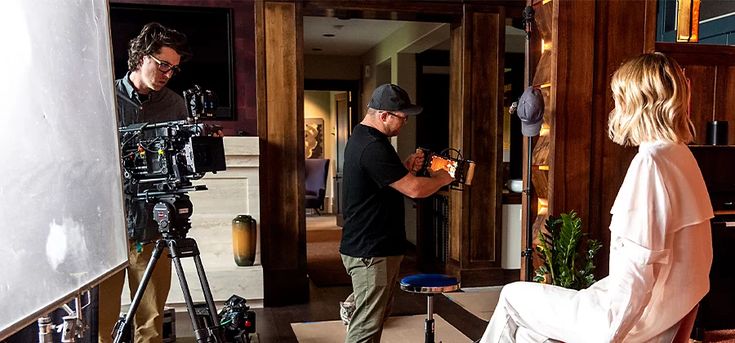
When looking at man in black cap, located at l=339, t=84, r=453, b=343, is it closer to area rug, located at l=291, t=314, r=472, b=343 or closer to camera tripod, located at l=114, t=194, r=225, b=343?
camera tripod, located at l=114, t=194, r=225, b=343

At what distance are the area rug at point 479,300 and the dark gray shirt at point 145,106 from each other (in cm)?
242

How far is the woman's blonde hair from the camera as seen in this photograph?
1.55 m

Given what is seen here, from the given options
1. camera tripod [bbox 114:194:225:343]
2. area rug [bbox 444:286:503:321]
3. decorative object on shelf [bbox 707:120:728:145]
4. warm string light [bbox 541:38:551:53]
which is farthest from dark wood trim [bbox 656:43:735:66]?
camera tripod [bbox 114:194:225:343]

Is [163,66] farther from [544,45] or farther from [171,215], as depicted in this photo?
[544,45]

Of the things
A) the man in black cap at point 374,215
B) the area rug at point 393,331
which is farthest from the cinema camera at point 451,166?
the area rug at point 393,331

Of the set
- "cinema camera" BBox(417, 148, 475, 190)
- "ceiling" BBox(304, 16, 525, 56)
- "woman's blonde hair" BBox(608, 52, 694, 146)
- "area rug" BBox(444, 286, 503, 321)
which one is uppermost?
"ceiling" BBox(304, 16, 525, 56)

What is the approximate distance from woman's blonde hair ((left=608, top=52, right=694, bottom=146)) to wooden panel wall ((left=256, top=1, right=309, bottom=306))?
8.53 ft

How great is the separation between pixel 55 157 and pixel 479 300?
3.77 meters

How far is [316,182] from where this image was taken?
26.4 feet

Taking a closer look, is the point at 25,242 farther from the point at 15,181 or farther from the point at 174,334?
the point at 174,334

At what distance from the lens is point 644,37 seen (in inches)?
119

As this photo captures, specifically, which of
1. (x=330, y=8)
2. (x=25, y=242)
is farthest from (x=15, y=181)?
(x=330, y=8)

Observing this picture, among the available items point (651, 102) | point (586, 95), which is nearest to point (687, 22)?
point (586, 95)

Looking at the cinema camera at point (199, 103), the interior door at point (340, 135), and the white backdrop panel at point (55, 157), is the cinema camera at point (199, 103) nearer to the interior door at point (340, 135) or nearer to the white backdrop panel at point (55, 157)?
the white backdrop panel at point (55, 157)
